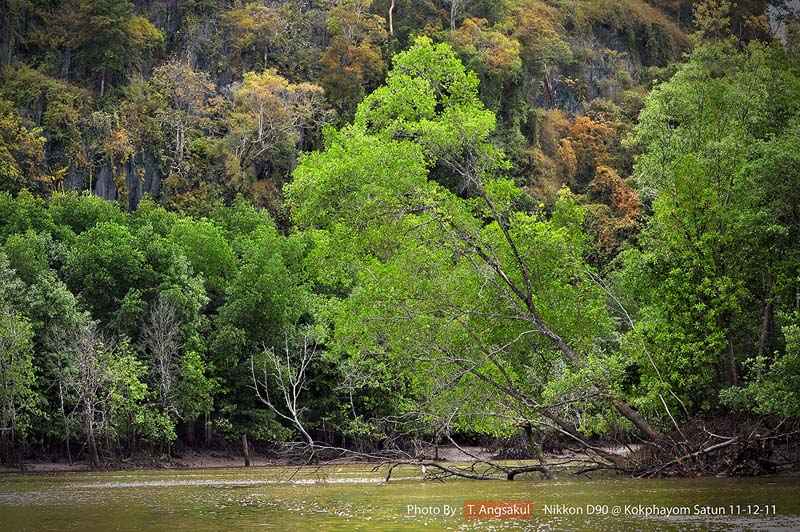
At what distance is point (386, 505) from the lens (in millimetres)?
22234

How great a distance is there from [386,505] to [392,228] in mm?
10823

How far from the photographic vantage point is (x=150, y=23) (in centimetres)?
7988

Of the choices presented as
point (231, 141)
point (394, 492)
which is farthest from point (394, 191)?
point (231, 141)

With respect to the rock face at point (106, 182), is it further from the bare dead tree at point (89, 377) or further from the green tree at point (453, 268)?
the green tree at point (453, 268)

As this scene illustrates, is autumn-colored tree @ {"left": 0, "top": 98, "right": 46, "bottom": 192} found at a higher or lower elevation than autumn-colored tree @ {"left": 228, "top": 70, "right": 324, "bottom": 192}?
lower

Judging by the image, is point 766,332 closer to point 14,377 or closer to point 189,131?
point 14,377

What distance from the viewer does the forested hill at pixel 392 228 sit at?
28.6 metres

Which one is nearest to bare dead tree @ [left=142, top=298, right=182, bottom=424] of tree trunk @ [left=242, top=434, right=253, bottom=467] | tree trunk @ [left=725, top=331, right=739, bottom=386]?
tree trunk @ [left=242, top=434, right=253, bottom=467]

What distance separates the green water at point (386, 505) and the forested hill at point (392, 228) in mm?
2607

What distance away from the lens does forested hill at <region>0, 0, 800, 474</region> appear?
2856cm

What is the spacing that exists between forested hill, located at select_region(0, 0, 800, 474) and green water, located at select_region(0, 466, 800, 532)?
2.61m

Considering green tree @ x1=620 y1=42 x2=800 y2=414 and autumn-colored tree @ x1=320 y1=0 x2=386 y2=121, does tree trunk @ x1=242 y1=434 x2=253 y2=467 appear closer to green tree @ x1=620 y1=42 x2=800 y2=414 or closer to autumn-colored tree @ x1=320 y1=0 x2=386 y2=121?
green tree @ x1=620 y1=42 x2=800 y2=414

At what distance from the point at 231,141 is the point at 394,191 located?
46.1 m

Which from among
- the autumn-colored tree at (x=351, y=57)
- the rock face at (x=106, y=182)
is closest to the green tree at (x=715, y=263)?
the rock face at (x=106, y=182)
